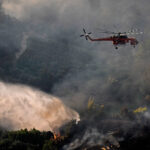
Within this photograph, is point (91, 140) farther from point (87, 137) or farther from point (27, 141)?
point (27, 141)

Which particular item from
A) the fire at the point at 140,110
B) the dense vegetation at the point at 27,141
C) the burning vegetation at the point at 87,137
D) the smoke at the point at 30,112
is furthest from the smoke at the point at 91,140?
the fire at the point at 140,110

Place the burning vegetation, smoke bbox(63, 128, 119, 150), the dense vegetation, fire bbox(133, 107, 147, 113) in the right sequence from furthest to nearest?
1. fire bbox(133, 107, 147, 113)
2. smoke bbox(63, 128, 119, 150)
3. the burning vegetation
4. the dense vegetation

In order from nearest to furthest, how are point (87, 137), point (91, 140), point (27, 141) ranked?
point (27, 141), point (91, 140), point (87, 137)

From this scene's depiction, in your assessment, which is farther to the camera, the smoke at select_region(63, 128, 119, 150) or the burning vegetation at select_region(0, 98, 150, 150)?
the smoke at select_region(63, 128, 119, 150)

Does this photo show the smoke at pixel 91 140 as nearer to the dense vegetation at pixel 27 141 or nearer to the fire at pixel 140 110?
the dense vegetation at pixel 27 141

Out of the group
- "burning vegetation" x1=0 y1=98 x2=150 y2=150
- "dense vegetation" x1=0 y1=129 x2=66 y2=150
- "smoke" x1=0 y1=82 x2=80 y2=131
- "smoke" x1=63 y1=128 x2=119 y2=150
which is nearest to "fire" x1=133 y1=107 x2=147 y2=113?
"burning vegetation" x1=0 y1=98 x2=150 y2=150

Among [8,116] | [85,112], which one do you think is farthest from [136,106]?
[8,116]

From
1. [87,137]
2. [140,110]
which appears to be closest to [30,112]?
[87,137]

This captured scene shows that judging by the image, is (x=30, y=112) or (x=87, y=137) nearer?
(x=87, y=137)

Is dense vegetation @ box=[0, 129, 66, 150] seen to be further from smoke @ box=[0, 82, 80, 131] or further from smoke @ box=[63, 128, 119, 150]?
smoke @ box=[0, 82, 80, 131]

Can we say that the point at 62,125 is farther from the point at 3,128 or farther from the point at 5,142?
the point at 5,142
